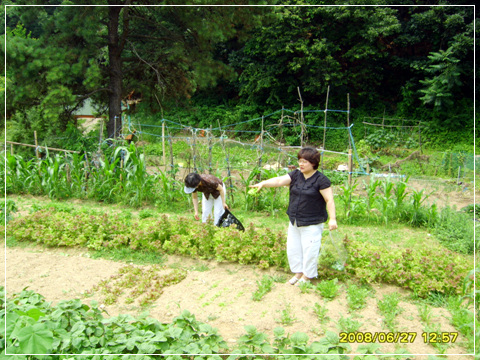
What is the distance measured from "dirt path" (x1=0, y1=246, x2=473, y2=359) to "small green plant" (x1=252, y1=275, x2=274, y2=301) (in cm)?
5

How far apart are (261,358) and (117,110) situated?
10.1 m

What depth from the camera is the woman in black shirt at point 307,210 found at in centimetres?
402

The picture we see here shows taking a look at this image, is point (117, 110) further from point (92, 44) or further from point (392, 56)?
point (392, 56)

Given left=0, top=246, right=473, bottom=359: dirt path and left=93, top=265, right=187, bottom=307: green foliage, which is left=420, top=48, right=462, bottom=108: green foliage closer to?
left=0, top=246, right=473, bottom=359: dirt path

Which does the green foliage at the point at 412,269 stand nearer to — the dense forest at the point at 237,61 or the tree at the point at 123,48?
the dense forest at the point at 237,61

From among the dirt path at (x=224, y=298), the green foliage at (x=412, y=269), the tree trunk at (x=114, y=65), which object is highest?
the tree trunk at (x=114, y=65)

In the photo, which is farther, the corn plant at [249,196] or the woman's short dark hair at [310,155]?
the corn plant at [249,196]

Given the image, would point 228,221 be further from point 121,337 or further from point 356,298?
point 121,337

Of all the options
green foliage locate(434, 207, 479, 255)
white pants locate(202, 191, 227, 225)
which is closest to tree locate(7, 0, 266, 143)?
white pants locate(202, 191, 227, 225)

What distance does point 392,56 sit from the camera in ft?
61.5

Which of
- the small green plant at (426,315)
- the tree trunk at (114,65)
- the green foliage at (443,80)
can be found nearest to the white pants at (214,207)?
the small green plant at (426,315)

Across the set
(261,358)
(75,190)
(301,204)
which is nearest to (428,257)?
(301,204)

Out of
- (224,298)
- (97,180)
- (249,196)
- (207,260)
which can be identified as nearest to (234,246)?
(207,260)

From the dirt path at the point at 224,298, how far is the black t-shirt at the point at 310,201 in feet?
2.48
